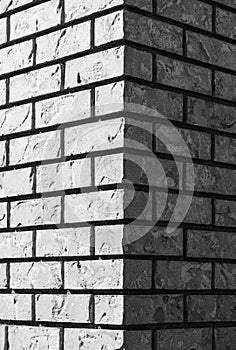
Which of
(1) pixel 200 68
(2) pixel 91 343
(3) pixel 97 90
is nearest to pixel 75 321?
(2) pixel 91 343

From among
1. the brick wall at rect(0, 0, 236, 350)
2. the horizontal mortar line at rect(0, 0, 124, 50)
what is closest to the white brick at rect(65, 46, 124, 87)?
the brick wall at rect(0, 0, 236, 350)

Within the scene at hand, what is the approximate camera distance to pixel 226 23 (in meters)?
3.03

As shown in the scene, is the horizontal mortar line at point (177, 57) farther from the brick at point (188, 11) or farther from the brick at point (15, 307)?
the brick at point (15, 307)

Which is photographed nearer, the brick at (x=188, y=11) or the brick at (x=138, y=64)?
the brick at (x=138, y=64)

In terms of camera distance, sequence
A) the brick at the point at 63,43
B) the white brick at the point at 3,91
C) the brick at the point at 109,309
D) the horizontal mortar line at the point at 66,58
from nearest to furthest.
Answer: the brick at the point at 109,309
the horizontal mortar line at the point at 66,58
the brick at the point at 63,43
the white brick at the point at 3,91

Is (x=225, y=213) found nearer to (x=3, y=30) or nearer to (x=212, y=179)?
(x=212, y=179)

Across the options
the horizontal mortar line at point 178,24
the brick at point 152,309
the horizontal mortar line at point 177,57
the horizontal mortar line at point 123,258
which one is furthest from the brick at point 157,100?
the brick at point 152,309

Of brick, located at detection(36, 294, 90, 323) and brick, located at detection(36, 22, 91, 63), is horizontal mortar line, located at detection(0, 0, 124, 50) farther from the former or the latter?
brick, located at detection(36, 294, 90, 323)

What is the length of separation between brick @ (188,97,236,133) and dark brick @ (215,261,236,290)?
1.56 feet

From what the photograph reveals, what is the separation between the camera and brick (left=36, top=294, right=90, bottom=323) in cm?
273

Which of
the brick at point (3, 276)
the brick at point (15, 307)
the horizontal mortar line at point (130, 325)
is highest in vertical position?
the brick at point (3, 276)

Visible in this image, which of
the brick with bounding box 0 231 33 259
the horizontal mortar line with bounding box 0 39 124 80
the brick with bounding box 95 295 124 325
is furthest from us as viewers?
the brick with bounding box 0 231 33 259

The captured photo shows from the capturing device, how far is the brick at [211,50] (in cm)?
290

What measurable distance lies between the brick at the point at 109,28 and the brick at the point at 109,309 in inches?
32.0
